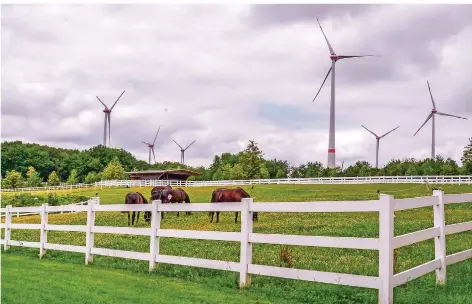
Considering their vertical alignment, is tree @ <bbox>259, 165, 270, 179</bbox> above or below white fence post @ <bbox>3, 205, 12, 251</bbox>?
above

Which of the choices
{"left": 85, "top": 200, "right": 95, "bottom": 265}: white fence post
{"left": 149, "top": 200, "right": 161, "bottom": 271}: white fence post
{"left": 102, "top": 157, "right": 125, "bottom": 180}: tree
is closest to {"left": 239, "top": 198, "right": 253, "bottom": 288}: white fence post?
{"left": 149, "top": 200, "right": 161, "bottom": 271}: white fence post

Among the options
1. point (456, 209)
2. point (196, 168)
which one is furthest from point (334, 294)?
point (196, 168)

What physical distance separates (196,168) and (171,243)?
89.9m

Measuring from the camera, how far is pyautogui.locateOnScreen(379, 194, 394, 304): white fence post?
→ 7.18 meters

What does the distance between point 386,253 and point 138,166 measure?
442ft

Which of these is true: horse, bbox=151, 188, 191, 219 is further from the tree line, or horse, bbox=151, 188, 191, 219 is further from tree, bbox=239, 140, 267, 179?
tree, bbox=239, 140, 267, 179

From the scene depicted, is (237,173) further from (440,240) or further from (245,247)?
(440,240)

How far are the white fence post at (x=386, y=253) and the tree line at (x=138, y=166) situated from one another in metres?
61.6

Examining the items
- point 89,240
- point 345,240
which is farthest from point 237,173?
point 345,240

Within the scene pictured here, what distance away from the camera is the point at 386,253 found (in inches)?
283

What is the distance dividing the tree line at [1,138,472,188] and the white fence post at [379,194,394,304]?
202 ft

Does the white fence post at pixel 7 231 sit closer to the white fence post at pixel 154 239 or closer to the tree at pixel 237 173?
the white fence post at pixel 154 239

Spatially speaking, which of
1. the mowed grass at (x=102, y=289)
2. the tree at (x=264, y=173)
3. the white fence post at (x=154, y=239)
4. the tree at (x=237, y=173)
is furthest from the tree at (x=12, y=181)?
the white fence post at (x=154, y=239)

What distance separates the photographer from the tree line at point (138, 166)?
72863 mm
